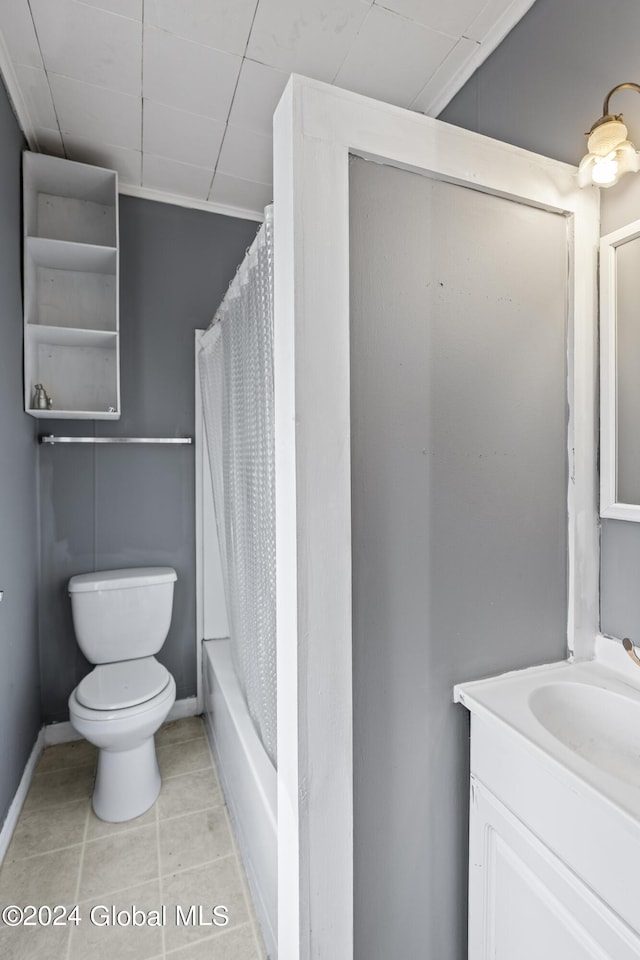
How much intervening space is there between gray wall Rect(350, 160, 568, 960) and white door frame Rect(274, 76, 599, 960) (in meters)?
0.05

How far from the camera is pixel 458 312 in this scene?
3.33 feet

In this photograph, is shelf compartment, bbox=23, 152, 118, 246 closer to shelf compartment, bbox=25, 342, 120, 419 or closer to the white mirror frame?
shelf compartment, bbox=25, 342, 120, 419

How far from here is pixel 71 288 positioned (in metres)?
2.16

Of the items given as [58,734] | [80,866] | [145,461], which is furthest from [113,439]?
[80,866]

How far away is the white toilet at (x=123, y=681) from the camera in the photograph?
1698 mm

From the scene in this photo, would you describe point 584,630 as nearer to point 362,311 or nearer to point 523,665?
point 523,665

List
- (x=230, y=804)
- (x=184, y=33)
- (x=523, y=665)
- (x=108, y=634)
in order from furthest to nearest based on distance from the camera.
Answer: (x=108, y=634) < (x=230, y=804) < (x=184, y=33) < (x=523, y=665)

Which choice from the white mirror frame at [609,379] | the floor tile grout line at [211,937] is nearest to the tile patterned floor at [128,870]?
the floor tile grout line at [211,937]

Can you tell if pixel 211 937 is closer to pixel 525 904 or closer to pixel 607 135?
pixel 525 904

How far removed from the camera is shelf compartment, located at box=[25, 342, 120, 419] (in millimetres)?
2125

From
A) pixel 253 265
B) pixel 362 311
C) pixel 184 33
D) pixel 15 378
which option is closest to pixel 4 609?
pixel 15 378

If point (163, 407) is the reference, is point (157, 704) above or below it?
below

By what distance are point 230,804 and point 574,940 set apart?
1.36 m

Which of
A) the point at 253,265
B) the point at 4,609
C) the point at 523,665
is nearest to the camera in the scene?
the point at 523,665
